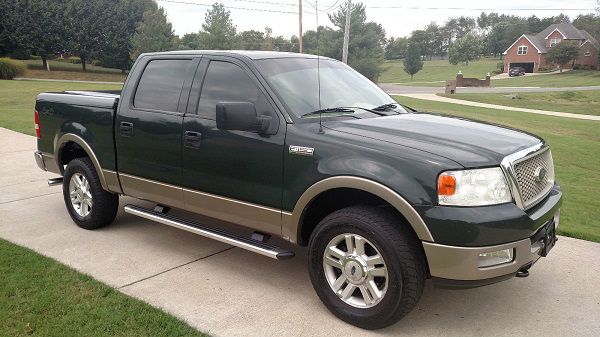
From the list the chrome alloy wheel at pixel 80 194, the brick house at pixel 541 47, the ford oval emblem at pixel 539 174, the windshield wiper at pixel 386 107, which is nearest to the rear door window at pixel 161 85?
the chrome alloy wheel at pixel 80 194

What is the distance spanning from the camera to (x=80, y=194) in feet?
18.0

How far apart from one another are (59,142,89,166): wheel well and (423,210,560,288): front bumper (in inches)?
161

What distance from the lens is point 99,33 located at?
54312mm

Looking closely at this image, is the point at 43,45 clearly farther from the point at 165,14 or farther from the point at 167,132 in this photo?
the point at 167,132

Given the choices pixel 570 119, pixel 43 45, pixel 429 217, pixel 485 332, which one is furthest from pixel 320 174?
pixel 43 45

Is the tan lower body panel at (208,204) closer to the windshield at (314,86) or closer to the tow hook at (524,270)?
the windshield at (314,86)

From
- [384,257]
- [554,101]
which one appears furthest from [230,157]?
[554,101]

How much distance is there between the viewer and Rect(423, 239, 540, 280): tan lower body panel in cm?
305

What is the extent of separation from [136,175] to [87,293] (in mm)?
1284

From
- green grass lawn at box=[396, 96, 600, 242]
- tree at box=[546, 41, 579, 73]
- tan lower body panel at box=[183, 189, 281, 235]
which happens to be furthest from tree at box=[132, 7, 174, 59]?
tree at box=[546, 41, 579, 73]

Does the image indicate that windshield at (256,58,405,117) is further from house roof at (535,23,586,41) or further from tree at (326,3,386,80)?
house roof at (535,23,586,41)

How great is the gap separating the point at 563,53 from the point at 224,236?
73917 mm

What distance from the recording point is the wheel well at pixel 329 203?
11.7 feet

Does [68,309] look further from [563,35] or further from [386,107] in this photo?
[563,35]
